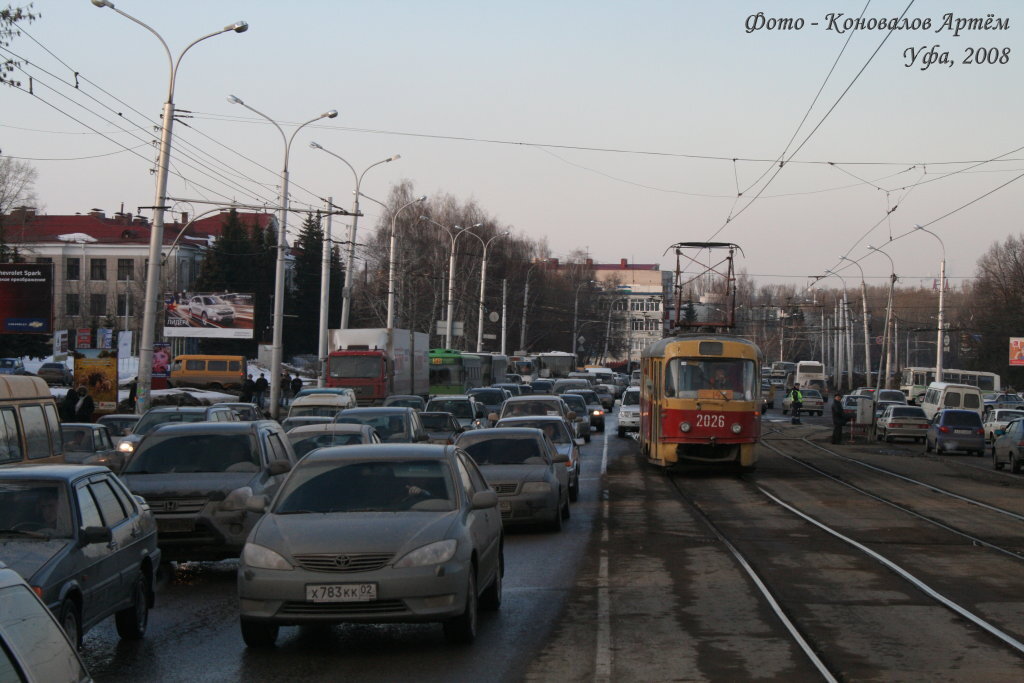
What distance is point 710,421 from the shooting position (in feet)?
84.1

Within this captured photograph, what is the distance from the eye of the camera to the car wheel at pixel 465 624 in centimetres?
865

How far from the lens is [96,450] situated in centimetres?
2200

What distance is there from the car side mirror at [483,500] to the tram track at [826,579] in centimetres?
252

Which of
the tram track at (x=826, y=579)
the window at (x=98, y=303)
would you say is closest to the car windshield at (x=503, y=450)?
the tram track at (x=826, y=579)

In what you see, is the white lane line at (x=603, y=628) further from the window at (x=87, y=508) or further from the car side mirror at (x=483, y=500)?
the window at (x=87, y=508)

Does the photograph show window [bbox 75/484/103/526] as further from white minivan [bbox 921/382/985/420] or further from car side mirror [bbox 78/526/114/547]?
white minivan [bbox 921/382/985/420]

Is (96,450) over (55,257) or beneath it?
beneath

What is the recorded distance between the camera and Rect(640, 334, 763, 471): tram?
2567 cm

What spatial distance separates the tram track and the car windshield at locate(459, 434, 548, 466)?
2.68 meters

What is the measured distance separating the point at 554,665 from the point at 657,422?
61.7 feet

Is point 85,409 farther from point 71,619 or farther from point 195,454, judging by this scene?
point 71,619

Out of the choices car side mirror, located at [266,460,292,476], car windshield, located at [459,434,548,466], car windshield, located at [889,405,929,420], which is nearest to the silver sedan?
car side mirror, located at [266,460,292,476]

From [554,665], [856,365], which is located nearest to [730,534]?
[554,665]

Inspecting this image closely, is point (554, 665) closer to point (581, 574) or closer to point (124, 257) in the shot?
point (581, 574)
